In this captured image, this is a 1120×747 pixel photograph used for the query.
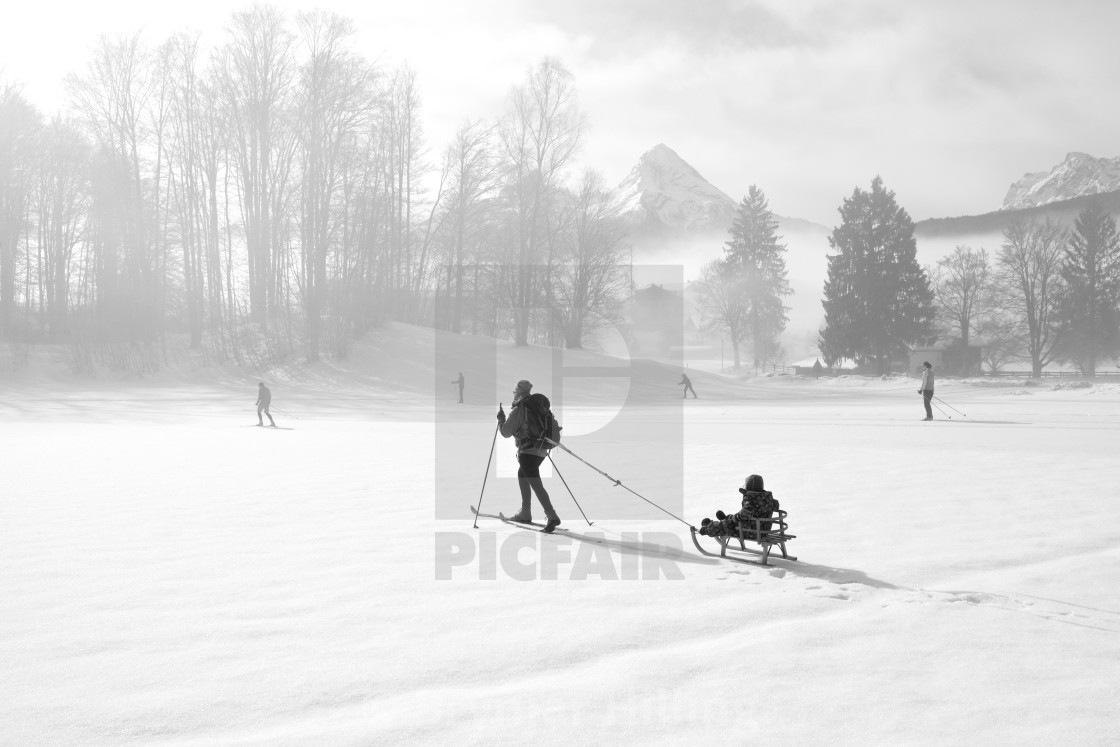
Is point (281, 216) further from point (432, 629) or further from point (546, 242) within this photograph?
point (432, 629)

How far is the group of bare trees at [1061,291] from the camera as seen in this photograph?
52.7m

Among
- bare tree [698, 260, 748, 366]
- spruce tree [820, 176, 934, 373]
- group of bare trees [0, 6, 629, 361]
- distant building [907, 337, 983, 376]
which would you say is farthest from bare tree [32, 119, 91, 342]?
distant building [907, 337, 983, 376]

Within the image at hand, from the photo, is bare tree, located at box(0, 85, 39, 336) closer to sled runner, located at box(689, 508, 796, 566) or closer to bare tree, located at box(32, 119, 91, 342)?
bare tree, located at box(32, 119, 91, 342)

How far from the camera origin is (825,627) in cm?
496

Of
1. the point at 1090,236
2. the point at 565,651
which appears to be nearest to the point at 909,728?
the point at 565,651

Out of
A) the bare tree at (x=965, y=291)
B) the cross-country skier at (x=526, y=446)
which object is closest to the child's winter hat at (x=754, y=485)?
the cross-country skier at (x=526, y=446)

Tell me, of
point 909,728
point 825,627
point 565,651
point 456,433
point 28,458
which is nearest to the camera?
point 909,728

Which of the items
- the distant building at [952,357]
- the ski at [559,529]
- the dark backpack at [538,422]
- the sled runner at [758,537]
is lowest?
the ski at [559,529]

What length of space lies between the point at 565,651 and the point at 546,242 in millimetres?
40650

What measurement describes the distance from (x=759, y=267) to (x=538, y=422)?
63.3 m

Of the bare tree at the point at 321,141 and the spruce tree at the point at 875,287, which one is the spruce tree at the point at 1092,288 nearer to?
the spruce tree at the point at 875,287

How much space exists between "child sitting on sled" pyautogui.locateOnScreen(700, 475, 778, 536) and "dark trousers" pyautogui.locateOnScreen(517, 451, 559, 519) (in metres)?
1.72

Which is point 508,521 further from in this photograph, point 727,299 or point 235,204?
point 727,299

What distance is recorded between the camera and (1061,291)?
5409cm
